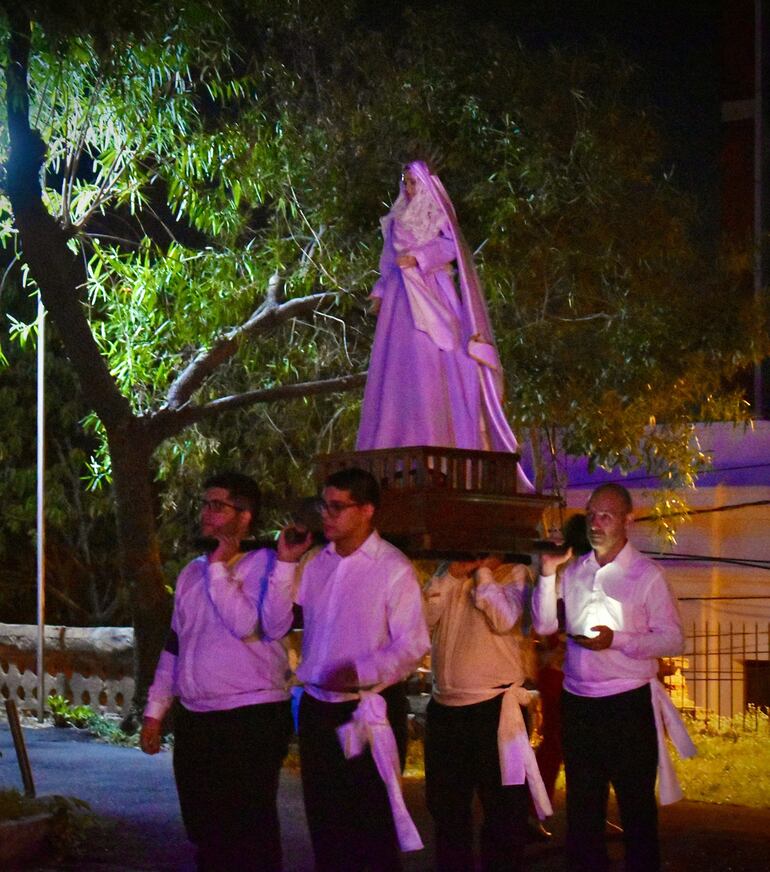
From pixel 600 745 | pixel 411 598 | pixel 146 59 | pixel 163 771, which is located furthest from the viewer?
pixel 146 59

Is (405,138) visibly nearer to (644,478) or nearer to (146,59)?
(146,59)

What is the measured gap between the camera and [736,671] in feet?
58.7

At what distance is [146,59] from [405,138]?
2338 mm

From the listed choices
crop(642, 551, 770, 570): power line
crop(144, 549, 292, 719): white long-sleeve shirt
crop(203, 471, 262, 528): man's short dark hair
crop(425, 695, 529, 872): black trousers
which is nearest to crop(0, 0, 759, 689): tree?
crop(642, 551, 770, 570): power line

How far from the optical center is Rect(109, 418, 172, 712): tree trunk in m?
13.6

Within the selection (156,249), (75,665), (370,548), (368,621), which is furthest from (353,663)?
(75,665)

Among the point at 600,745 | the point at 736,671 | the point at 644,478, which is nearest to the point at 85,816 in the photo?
the point at 600,745

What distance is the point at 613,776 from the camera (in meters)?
6.43

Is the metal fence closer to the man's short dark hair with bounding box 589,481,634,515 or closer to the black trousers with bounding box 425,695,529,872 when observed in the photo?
the black trousers with bounding box 425,695,529,872

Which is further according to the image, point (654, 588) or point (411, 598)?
point (654, 588)

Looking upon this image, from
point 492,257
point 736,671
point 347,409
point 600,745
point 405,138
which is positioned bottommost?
point 736,671

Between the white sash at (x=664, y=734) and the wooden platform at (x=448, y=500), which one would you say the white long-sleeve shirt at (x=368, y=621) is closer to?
the wooden platform at (x=448, y=500)

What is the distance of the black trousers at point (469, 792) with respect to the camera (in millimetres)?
6566

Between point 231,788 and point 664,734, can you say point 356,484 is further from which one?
point 664,734
